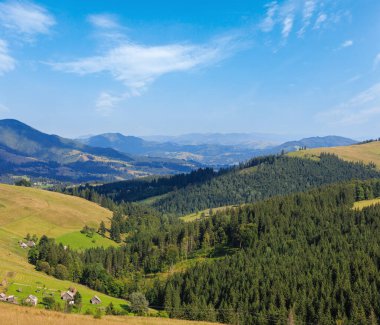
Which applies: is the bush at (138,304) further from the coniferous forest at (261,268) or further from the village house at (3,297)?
the village house at (3,297)

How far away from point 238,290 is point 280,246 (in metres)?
47.9

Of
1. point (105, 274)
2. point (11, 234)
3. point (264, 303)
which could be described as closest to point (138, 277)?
point (105, 274)

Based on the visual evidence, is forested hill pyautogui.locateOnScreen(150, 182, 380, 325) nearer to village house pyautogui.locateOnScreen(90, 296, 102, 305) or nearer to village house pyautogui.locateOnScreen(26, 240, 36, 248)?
village house pyautogui.locateOnScreen(90, 296, 102, 305)

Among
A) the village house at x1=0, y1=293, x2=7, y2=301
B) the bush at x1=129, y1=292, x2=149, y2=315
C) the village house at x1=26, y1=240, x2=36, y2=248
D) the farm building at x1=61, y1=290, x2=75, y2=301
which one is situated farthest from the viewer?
the village house at x1=26, y1=240, x2=36, y2=248

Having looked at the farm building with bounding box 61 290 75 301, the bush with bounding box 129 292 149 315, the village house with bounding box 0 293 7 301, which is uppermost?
the village house with bounding box 0 293 7 301

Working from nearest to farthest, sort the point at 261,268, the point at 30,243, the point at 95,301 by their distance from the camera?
the point at 95,301 < the point at 261,268 < the point at 30,243

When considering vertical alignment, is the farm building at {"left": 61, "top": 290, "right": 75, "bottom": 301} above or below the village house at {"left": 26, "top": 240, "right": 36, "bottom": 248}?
below

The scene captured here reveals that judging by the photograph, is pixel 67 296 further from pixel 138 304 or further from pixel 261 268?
pixel 261 268

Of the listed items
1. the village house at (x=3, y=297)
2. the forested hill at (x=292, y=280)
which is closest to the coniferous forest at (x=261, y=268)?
the forested hill at (x=292, y=280)

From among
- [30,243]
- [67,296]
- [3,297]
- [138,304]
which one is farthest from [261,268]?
[30,243]

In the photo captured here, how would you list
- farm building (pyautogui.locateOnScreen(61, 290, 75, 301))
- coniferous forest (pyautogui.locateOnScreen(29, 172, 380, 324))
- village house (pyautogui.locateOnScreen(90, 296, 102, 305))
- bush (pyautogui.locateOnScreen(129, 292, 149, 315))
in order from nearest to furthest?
coniferous forest (pyautogui.locateOnScreen(29, 172, 380, 324)) → farm building (pyautogui.locateOnScreen(61, 290, 75, 301)) → bush (pyautogui.locateOnScreen(129, 292, 149, 315)) → village house (pyautogui.locateOnScreen(90, 296, 102, 305))

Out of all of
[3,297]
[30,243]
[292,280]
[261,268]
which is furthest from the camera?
[30,243]

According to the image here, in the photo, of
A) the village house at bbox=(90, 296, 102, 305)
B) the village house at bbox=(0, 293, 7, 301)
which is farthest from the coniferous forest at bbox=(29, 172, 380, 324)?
the village house at bbox=(0, 293, 7, 301)

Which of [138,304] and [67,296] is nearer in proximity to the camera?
[67,296]
